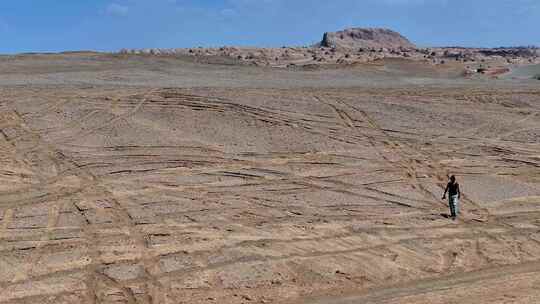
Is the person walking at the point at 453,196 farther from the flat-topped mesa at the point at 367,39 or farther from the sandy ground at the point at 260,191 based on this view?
the flat-topped mesa at the point at 367,39

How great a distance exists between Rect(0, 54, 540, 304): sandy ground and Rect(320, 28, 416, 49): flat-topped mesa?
6325 centimetres

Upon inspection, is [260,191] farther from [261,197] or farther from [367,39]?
[367,39]

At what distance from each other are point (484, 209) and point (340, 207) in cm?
400

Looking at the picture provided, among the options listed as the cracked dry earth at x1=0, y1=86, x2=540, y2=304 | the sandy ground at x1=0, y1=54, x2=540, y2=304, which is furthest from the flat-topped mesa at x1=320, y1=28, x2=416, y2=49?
the cracked dry earth at x1=0, y1=86, x2=540, y2=304

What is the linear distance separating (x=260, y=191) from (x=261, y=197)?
0.44 meters

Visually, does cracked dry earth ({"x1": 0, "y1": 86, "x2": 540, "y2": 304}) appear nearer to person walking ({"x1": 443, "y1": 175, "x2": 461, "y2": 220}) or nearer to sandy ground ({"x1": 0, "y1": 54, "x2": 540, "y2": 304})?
sandy ground ({"x1": 0, "y1": 54, "x2": 540, "y2": 304})

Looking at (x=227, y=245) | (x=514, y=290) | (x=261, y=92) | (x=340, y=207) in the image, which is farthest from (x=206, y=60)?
(x=514, y=290)

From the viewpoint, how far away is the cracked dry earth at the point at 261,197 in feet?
38.9

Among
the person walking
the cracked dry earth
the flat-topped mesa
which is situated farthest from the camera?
the flat-topped mesa

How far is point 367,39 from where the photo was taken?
108 metres

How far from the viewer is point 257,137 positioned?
20906 millimetres

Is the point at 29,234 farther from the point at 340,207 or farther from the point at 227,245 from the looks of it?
the point at 340,207

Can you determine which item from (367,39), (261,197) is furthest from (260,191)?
(367,39)

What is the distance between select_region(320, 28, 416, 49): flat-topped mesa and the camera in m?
93.2
